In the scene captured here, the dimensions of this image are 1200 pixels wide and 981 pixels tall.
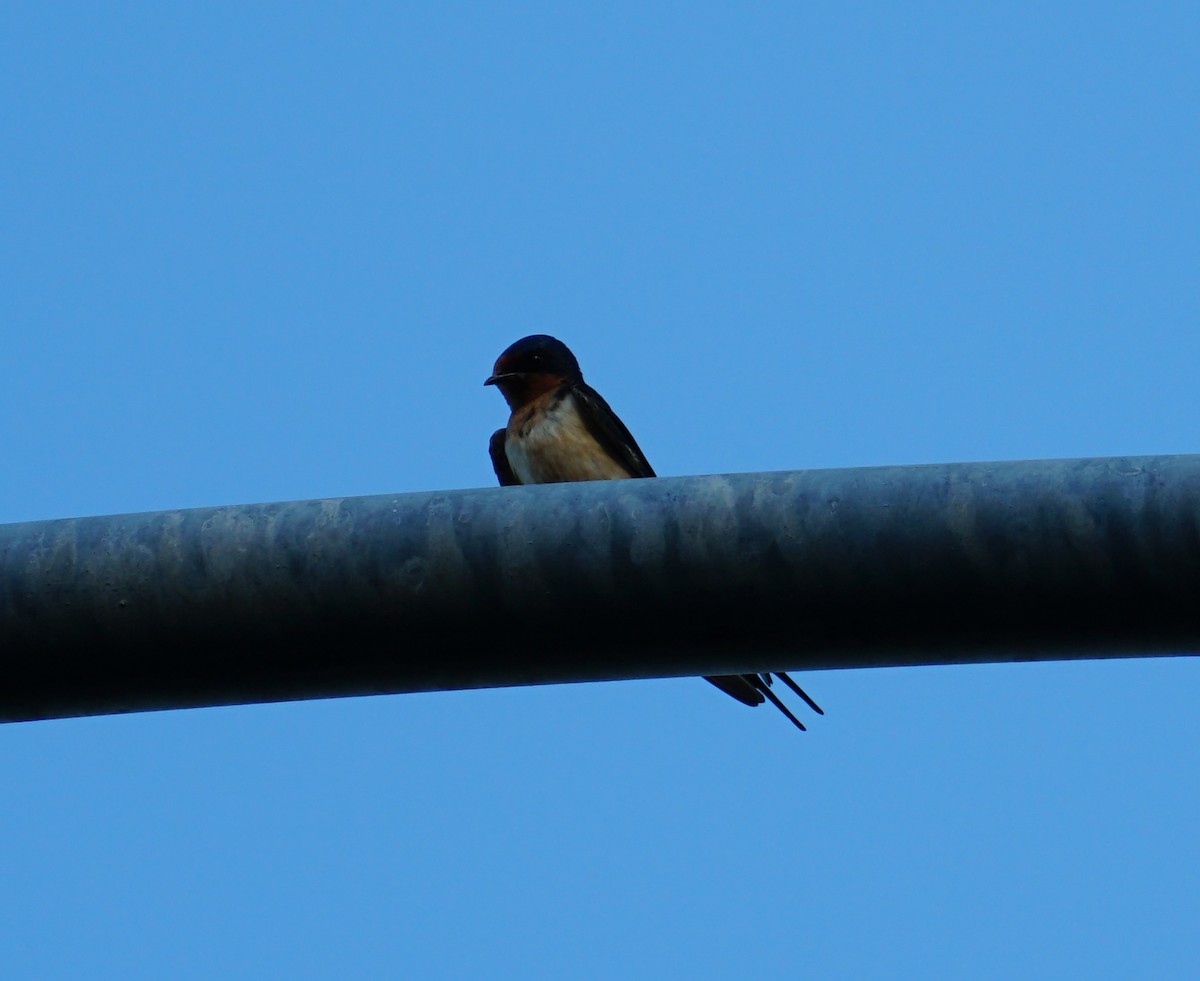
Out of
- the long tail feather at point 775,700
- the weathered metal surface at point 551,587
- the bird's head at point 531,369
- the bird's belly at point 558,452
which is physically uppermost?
the bird's head at point 531,369

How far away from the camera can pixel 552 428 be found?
228 inches

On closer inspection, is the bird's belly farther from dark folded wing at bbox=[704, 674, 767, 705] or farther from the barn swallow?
dark folded wing at bbox=[704, 674, 767, 705]

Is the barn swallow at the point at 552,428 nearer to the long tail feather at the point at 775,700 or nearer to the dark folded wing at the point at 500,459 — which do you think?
the dark folded wing at the point at 500,459

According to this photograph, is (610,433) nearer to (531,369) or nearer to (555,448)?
(555,448)

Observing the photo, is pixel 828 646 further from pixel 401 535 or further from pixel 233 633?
pixel 233 633

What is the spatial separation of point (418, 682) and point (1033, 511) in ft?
2.02

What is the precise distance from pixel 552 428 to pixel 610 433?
9.3 inches

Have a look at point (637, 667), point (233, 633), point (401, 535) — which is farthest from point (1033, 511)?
point (233, 633)

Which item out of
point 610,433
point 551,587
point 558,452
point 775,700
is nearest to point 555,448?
point 558,452

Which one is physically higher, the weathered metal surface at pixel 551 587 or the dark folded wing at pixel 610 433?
the dark folded wing at pixel 610 433

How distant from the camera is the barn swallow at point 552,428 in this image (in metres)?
5.75

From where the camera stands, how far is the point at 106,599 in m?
1.59

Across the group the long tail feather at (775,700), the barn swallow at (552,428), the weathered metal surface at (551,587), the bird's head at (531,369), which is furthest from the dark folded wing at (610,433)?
the weathered metal surface at (551,587)

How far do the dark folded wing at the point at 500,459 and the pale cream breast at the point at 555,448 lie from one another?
3.3 inches
